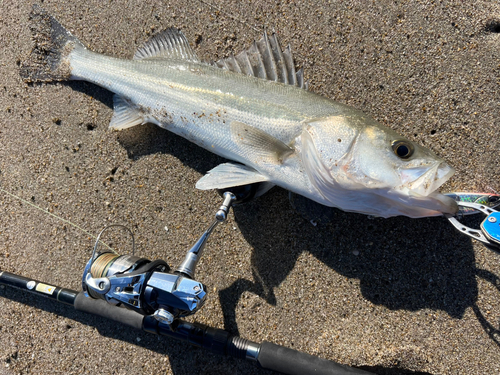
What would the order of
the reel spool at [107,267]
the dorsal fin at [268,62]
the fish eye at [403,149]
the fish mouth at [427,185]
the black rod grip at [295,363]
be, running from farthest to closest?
the dorsal fin at [268,62], the reel spool at [107,267], the black rod grip at [295,363], the fish eye at [403,149], the fish mouth at [427,185]

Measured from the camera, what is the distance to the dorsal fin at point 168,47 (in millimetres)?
2139

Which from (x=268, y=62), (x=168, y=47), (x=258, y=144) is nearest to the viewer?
(x=258, y=144)

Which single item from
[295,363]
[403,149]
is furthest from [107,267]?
[403,149]

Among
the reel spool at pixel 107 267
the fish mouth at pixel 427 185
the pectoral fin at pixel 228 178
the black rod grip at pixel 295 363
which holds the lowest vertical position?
the black rod grip at pixel 295 363

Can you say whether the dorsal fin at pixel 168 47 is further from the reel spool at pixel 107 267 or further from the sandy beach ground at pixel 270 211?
the reel spool at pixel 107 267

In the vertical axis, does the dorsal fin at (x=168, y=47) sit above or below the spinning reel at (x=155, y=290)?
above

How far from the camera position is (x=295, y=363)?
5.56 feet

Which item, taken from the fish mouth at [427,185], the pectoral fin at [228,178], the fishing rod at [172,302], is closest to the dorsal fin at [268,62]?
the pectoral fin at [228,178]

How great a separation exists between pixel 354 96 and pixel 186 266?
147cm

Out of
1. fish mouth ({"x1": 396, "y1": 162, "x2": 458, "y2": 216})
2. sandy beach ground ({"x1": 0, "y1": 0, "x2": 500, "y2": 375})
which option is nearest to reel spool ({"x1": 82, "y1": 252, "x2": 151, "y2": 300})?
sandy beach ground ({"x1": 0, "y1": 0, "x2": 500, "y2": 375})

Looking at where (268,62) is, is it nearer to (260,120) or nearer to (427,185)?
(260,120)

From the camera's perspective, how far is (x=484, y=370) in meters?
1.74

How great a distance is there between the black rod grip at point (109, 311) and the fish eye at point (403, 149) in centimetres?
176

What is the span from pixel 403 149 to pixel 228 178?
953 millimetres
